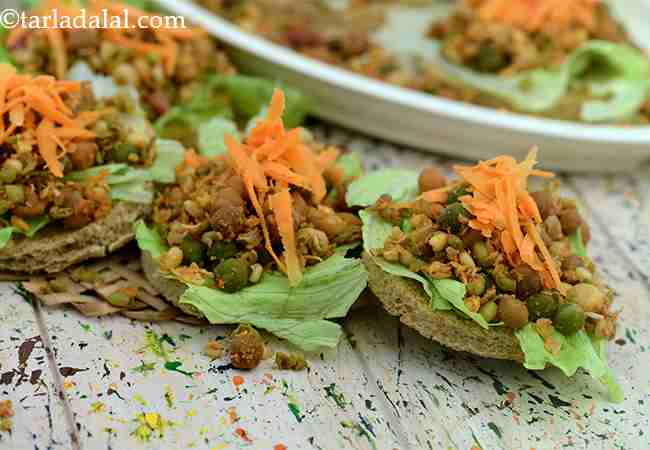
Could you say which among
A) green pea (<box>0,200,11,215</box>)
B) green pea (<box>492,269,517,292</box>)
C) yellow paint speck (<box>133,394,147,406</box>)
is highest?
green pea (<box>492,269,517,292</box>)

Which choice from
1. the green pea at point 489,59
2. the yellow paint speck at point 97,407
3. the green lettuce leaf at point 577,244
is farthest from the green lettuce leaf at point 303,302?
the green pea at point 489,59

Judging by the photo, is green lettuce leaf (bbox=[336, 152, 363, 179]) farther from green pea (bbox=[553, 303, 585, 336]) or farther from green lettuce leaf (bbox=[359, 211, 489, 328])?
green pea (bbox=[553, 303, 585, 336])

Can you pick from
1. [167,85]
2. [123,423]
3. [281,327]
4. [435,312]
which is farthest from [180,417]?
[167,85]

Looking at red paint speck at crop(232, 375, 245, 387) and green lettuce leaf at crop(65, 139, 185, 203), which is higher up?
A: green lettuce leaf at crop(65, 139, 185, 203)

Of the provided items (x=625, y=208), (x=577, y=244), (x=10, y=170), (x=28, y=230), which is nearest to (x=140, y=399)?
(x=28, y=230)

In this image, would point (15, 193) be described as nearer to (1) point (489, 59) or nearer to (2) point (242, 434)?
(2) point (242, 434)

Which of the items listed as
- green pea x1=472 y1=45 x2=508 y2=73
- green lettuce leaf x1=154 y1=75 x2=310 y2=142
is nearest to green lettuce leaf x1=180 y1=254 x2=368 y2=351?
green lettuce leaf x1=154 y1=75 x2=310 y2=142

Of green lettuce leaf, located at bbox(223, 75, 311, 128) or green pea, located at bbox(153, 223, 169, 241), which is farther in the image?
green lettuce leaf, located at bbox(223, 75, 311, 128)
